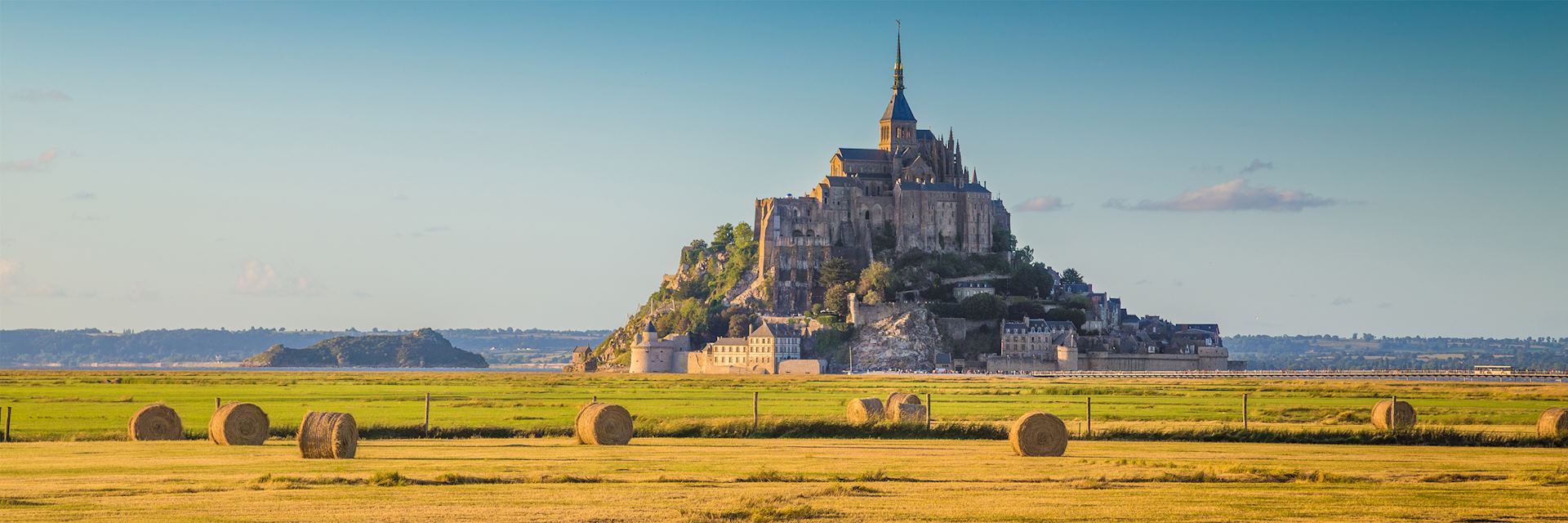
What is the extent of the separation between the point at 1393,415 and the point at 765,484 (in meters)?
20.4

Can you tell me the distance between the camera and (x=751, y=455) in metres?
31.0

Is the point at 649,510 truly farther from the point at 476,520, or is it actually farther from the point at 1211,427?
the point at 1211,427

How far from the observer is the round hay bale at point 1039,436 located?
103ft

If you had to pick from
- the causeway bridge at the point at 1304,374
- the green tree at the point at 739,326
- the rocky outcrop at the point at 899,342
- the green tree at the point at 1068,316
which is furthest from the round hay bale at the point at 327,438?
the green tree at the point at 1068,316

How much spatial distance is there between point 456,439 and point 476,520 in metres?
16.2

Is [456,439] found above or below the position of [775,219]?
below

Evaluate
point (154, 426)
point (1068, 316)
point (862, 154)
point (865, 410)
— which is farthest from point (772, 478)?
point (862, 154)

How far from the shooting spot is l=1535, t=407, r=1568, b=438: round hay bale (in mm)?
37031

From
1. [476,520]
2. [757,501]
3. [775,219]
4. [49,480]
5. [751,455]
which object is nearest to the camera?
[476,520]

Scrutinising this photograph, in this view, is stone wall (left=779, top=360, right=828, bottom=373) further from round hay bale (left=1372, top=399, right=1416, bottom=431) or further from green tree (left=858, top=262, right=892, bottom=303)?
round hay bale (left=1372, top=399, right=1416, bottom=431)

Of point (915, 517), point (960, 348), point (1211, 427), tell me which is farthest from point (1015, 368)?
point (915, 517)

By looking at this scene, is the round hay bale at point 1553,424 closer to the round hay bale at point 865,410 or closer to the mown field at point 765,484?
the mown field at point 765,484

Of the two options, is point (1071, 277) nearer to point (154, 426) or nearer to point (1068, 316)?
point (1068, 316)

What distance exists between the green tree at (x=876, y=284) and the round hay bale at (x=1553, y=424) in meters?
115
